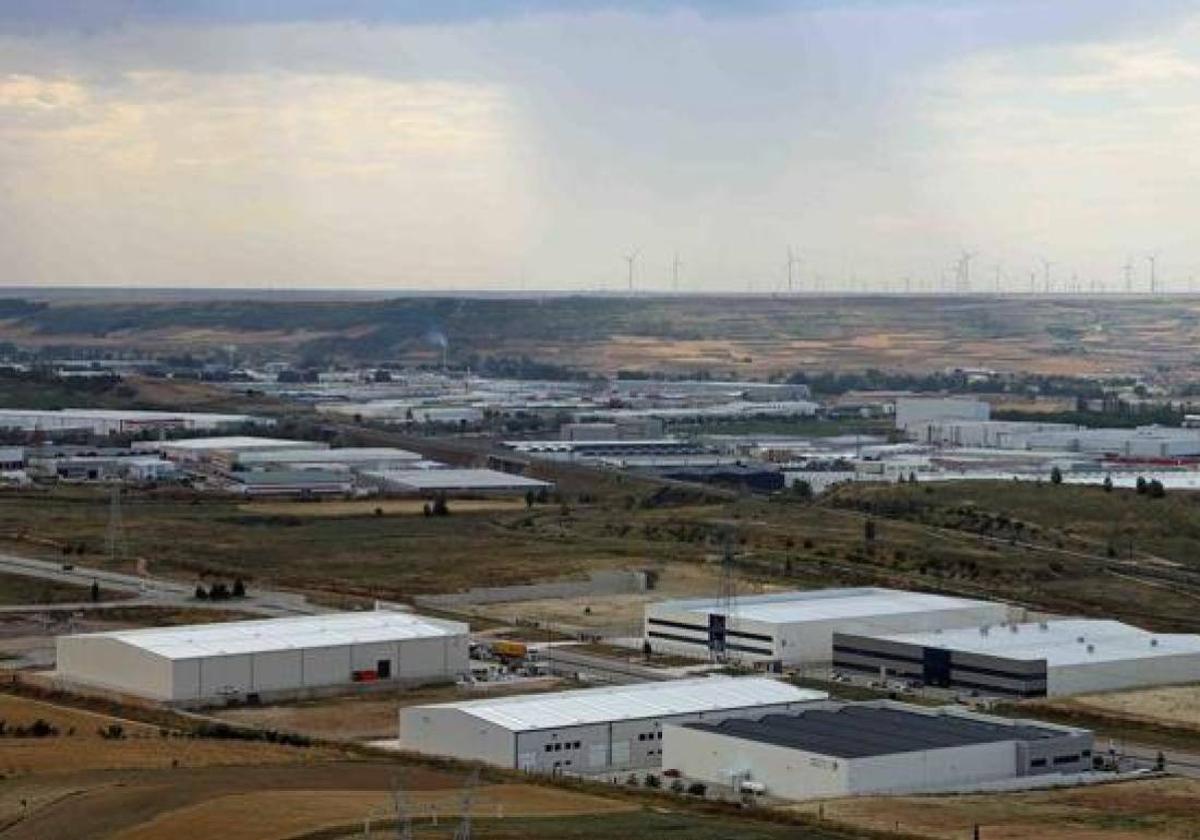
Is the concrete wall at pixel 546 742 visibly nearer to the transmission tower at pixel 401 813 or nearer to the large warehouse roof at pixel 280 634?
the transmission tower at pixel 401 813

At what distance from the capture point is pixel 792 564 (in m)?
57.8

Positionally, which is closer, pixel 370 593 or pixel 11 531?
pixel 370 593

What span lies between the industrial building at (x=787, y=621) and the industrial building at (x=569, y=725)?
8097 mm

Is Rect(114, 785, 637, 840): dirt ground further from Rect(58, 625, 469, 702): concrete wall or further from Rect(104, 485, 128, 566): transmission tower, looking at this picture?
Rect(104, 485, 128, 566): transmission tower

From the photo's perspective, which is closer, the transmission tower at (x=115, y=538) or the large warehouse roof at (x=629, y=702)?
the large warehouse roof at (x=629, y=702)

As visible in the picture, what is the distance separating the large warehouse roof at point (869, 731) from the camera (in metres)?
33.1

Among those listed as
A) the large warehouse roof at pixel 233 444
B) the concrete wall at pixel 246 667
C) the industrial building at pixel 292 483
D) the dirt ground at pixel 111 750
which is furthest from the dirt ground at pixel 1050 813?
the large warehouse roof at pixel 233 444

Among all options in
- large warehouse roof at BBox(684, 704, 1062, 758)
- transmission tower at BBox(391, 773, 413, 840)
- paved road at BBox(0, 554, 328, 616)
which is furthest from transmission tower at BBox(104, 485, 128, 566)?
transmission tower at BBox(391, 773, 413, 840)

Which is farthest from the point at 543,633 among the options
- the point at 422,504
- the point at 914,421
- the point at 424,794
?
the point at 914,421

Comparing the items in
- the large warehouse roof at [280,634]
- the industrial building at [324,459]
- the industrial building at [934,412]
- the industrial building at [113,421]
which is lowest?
the large warehouse roof at [280,634]

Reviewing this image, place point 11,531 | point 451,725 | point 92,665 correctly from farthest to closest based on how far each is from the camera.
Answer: point 11,531 → point 92,665 → point 451,725

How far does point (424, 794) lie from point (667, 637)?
54.3 feet

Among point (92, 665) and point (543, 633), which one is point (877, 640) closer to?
point (543, 633)

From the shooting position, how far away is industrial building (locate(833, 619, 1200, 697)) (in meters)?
41.8
